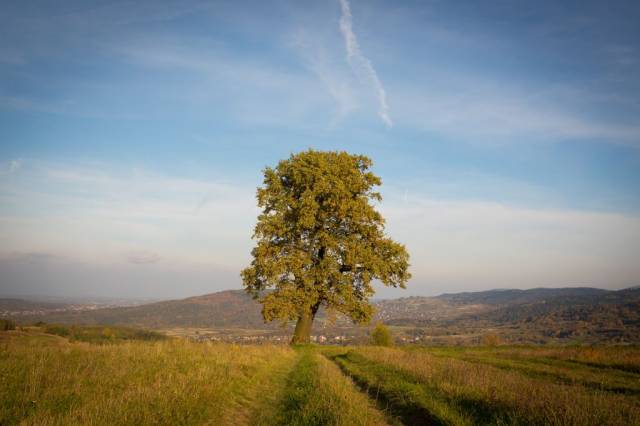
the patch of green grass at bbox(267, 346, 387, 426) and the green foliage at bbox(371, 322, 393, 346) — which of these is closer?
the patch of green grass at bbox(267, 346, 387, 426)

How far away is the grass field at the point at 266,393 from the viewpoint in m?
6.98

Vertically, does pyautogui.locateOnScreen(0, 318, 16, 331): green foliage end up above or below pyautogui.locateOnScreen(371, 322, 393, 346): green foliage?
above

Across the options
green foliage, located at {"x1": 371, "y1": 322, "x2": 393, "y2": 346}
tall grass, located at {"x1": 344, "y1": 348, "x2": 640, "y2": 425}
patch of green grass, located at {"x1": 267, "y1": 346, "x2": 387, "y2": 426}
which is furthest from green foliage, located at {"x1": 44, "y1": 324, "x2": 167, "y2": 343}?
green foliage, located at {"x1": 371, "y1": 322, "x2": 393, "y2": 346}

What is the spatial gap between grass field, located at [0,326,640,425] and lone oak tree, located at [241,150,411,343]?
9.44 metres

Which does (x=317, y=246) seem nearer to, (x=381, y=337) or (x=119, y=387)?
(x=119, y=387)

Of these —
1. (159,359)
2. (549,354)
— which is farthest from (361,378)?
(549,354)

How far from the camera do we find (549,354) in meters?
21.8

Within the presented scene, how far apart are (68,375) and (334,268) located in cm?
1776

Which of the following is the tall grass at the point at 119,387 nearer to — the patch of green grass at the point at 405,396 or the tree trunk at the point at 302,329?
the patch of green grass at the point at 405,396

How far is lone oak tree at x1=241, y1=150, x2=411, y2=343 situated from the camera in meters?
24.7

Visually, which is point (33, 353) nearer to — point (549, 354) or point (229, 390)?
point (229, 390)

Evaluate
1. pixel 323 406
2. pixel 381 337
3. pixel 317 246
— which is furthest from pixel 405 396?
pixel 381 337

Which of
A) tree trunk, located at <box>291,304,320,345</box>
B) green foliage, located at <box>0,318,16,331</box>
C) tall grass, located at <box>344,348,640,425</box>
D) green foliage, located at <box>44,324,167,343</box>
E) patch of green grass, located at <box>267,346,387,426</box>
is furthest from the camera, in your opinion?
tree trunk, located at <box>291,304,320,345</box>

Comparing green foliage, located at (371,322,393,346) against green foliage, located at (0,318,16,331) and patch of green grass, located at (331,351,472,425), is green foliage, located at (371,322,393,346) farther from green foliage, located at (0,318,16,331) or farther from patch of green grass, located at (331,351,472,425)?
green foliage, located at (0,318,16,331)
